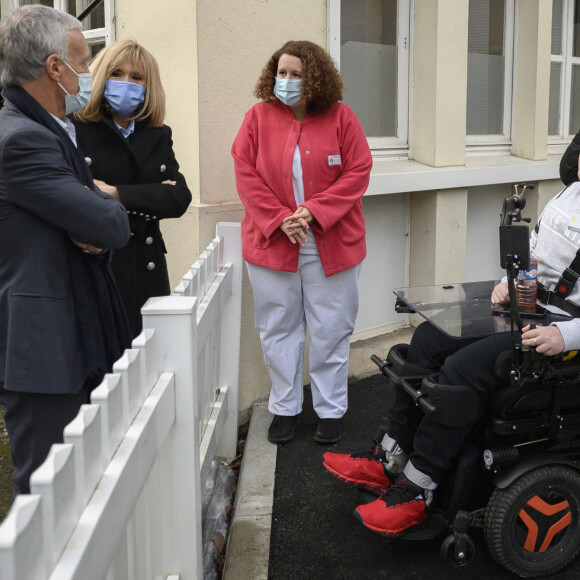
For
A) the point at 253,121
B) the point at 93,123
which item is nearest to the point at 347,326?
the point at 253,121

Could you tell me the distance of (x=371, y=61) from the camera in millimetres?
5324

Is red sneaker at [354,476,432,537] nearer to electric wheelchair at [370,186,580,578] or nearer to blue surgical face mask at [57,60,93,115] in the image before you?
electric wheelchair at [370,186,580,578]

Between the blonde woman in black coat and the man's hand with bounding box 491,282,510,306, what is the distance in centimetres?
144

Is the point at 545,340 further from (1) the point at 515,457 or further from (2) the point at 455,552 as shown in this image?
(2) the point at 455,552

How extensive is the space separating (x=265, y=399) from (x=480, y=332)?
2006 mm

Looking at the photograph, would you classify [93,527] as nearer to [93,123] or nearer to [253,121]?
[93,123]

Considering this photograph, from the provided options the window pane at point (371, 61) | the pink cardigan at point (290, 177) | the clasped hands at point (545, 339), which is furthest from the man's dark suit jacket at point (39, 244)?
the window pane at point (371, 61)

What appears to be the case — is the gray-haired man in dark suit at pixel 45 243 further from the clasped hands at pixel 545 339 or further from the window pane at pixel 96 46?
the window pane at pixel 96 46

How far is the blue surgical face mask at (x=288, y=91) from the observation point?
12.1 ft

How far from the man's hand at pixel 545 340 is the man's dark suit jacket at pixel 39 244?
141 centimetres

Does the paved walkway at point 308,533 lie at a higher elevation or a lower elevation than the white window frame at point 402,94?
lower

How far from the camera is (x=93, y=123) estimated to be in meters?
3.26

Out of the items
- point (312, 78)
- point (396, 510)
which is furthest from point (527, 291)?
point (312, 78)

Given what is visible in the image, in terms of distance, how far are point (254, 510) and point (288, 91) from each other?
202 centimetres
